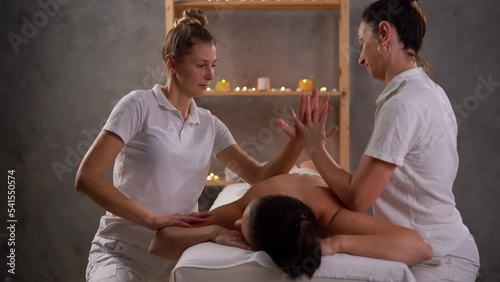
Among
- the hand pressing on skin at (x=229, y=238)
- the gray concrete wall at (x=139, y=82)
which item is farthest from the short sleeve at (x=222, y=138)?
the gray concrete wall at (x=139, y=82)

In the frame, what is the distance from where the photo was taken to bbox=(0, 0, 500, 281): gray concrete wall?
405 centimetres

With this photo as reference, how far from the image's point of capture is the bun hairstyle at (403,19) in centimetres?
184

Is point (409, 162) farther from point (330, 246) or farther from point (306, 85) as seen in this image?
point (306, 85)

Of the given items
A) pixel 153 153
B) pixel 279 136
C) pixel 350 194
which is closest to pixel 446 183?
pixel 350 194

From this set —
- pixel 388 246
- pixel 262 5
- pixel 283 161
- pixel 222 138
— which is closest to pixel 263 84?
pixel 262 5

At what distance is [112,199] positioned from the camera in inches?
76.2

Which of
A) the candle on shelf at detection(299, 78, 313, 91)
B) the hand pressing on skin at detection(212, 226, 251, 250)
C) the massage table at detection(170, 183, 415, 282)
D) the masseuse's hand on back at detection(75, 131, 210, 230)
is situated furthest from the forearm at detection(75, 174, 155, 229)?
the candle on shelf at detection(299, 78, 313, 91)

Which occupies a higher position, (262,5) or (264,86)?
(262,5)

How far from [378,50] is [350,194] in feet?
1.67

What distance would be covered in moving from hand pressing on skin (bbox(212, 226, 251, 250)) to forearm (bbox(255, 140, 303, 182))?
61 cm

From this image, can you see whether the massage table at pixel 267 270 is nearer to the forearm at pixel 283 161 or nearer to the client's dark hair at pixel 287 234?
the client's dark hair at pixel 287 234

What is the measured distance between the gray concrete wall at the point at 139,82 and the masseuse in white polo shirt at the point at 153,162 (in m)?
1.74

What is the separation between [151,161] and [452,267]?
3.55 ft

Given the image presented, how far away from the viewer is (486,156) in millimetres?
4066
